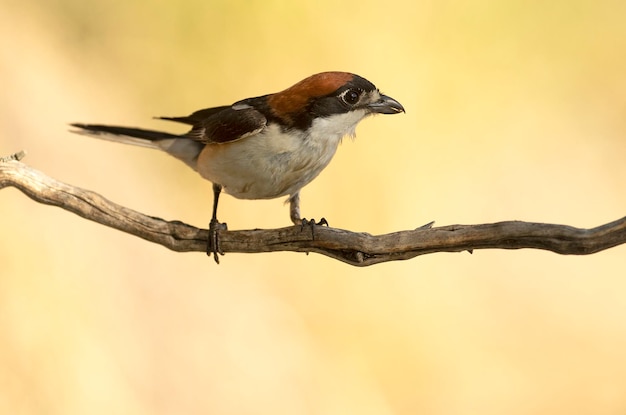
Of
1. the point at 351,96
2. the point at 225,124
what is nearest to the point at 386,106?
the point at 351,96

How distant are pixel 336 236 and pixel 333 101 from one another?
584 millimetres

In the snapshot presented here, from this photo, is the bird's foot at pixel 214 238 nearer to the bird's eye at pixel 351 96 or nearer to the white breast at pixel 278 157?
the white breast at pixel 278 157

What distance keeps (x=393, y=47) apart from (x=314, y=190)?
128 centimetres

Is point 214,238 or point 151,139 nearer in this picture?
point 214,238

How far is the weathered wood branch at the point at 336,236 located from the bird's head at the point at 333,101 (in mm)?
492

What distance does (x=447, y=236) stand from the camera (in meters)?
3.03

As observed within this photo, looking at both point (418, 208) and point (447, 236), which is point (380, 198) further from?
point (447, 236)

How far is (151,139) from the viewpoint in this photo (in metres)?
4.13

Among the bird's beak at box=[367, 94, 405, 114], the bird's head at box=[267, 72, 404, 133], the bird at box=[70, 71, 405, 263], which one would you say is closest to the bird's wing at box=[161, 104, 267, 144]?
the bird at box=[70, 71, 405, 263]

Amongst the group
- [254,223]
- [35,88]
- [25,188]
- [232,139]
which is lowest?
[25,188]

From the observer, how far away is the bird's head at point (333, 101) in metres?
3.31

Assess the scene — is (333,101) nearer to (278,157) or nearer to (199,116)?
(278,157)

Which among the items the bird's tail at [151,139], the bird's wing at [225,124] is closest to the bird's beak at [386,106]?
the bird's wing at [225,124]

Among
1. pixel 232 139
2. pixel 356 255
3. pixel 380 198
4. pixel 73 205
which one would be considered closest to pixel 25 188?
pixel 73 205
